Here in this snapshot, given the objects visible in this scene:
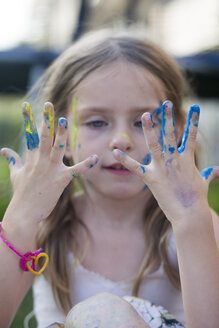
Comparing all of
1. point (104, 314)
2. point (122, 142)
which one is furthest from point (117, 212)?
point (104, 314)

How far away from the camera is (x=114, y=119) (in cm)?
166

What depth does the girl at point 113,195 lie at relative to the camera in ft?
4.06

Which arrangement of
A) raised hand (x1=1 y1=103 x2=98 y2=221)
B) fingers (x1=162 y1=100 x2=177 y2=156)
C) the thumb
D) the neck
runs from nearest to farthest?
fingers (x1=162 y1=100 x2=177 y2=156), raised hand (x1=1 y1=103 x2=98 y2=221), the thumb, the neck

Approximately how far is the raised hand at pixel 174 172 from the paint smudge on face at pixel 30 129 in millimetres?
314

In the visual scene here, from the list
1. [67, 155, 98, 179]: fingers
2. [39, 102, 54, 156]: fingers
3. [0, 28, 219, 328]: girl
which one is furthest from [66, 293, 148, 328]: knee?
[39, 102, 54, 156]: fingers

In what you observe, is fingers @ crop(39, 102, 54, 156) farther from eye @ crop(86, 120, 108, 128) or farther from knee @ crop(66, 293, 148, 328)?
knee @ crop(66, 293, 148, 328)

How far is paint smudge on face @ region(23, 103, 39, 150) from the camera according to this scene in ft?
4.35

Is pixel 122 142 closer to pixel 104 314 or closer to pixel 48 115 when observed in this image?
pixel 48 115

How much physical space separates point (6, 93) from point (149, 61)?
16.7 ft

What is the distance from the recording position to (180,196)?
124 cm

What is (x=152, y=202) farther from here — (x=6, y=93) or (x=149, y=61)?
(x=6, y=93)

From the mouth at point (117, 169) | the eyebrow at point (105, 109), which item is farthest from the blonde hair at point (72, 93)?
the mouth at point (117, 169)

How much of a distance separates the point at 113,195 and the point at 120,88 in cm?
49

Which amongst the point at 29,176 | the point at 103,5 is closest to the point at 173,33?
the point at 103,5
